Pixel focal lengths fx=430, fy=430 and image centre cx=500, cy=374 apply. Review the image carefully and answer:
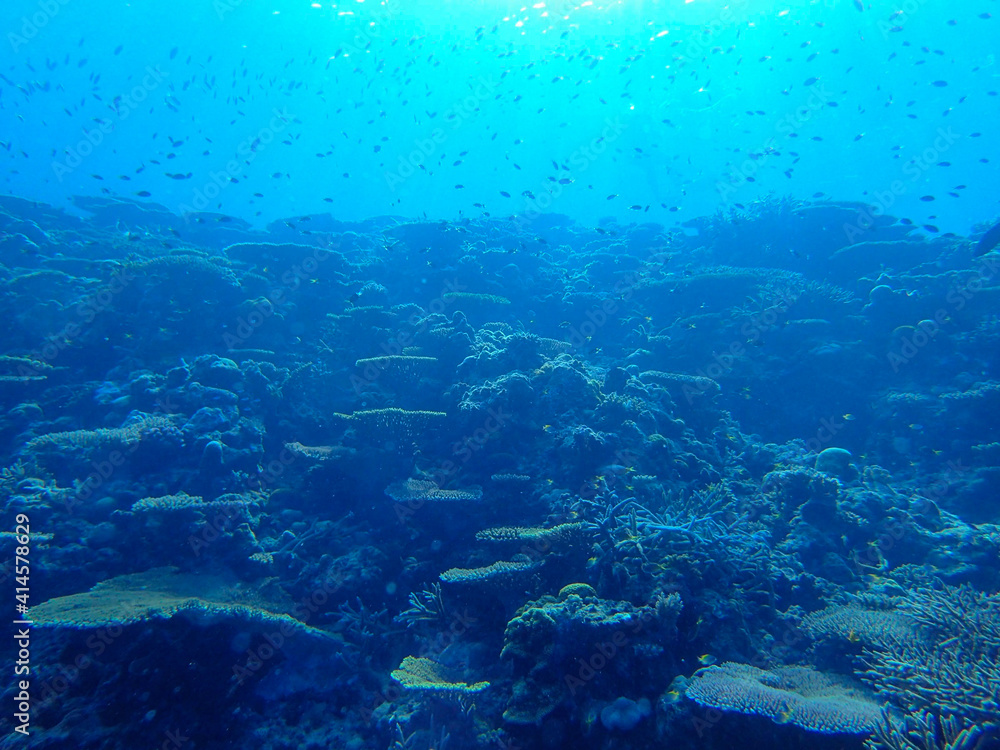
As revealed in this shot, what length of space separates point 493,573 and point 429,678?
1.26 meters

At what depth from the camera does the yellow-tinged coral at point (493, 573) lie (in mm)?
5156

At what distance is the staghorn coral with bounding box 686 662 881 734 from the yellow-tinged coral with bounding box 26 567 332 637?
4616 mm

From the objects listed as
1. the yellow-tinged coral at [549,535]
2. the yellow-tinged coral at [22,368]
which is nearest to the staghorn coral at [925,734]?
the yellow-tinged coral at [549,535]

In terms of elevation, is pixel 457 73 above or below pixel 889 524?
above

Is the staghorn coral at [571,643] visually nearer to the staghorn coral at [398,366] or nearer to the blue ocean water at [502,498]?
the blue ocean water at [502,498]

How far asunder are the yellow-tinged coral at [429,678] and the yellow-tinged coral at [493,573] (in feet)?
3.06

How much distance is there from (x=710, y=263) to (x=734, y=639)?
18463mm

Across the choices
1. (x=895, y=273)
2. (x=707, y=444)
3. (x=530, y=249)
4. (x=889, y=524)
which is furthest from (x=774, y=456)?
(x=530, y=249)

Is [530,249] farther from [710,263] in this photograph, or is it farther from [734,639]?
[734,639]

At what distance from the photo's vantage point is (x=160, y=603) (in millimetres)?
5199

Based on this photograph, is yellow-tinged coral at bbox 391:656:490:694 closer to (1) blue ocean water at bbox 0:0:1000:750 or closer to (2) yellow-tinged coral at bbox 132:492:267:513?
(1) blue ocean water at bbox 0:0:1000:750

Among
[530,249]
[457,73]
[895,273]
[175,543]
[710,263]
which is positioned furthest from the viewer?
[457,73]

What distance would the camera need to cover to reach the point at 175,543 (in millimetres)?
6652

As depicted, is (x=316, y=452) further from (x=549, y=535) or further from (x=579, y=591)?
(x=579, y=591)
